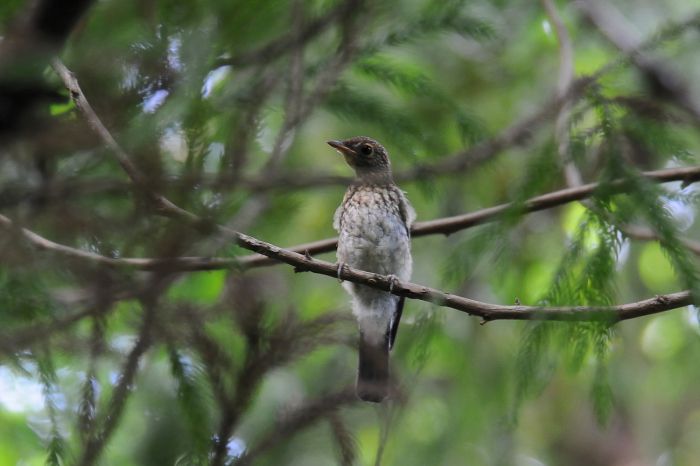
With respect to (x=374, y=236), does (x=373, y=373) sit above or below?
below

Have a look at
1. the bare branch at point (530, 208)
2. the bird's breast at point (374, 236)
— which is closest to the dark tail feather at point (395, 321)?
the bird's breast at point (374, 236)

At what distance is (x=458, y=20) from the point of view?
2.86 meters

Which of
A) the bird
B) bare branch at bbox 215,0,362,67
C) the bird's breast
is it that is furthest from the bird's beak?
bare branch at bbox 215,0,362,67

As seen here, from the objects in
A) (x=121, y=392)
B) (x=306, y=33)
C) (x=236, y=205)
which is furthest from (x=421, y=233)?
(x=121, y=392)

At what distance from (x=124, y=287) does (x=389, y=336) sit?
295 cm

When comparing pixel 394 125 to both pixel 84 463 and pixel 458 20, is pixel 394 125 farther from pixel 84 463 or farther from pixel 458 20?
pixel 84 463

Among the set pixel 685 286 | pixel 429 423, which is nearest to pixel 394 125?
pixel 685 286

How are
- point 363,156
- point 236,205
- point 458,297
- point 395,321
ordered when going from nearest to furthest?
point 236,205 → point 458,297 → point 395,321 → point 363,156

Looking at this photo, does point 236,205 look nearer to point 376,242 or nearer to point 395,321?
point 376,242

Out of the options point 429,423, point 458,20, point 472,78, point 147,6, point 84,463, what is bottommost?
point 84,463

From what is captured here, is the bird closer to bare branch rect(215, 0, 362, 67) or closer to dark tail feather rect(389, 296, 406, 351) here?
dark tail feather rect(389, 296, 406, 351)

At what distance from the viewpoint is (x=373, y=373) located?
333 centimetres

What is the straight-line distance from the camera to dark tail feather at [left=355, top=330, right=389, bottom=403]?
7.03 ft

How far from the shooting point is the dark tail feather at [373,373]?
2.14 m
